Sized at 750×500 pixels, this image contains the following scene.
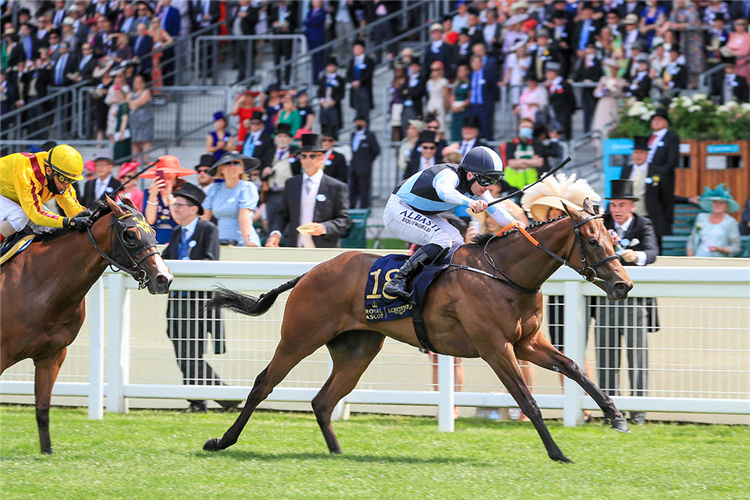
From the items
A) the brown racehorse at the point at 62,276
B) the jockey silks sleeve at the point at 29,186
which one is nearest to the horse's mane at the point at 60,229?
the brown racehorse at the point at 62,276

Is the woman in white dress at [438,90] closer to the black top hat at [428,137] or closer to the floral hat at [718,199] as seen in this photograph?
the black top hat at [428,137]

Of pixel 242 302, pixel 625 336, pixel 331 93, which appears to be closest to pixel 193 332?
pixel 242 302

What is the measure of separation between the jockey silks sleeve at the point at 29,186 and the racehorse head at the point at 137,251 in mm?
361

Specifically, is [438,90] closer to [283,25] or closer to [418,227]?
[283,25]

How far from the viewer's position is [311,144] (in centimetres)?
895

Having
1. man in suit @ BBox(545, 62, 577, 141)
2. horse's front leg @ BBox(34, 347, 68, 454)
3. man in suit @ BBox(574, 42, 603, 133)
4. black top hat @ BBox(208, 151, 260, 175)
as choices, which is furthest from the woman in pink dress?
horse's front leg @ BBox(34, 347, 68, 454)

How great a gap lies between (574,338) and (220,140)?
7.49 m

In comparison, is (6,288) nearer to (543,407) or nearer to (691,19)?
(543,407)

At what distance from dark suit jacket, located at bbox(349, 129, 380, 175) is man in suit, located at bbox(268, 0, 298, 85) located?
10.0 feet

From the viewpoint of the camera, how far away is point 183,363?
24.4 ft

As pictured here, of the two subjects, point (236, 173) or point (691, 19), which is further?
point (691, 19)

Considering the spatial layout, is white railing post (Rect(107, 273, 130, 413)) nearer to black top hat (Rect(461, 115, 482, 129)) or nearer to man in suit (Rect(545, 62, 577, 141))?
black top hat (Rect(461, 115, 482, 129))

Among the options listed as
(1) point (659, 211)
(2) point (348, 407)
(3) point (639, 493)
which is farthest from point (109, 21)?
(3) point (639, 493)

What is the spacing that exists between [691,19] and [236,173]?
21.2 feet
